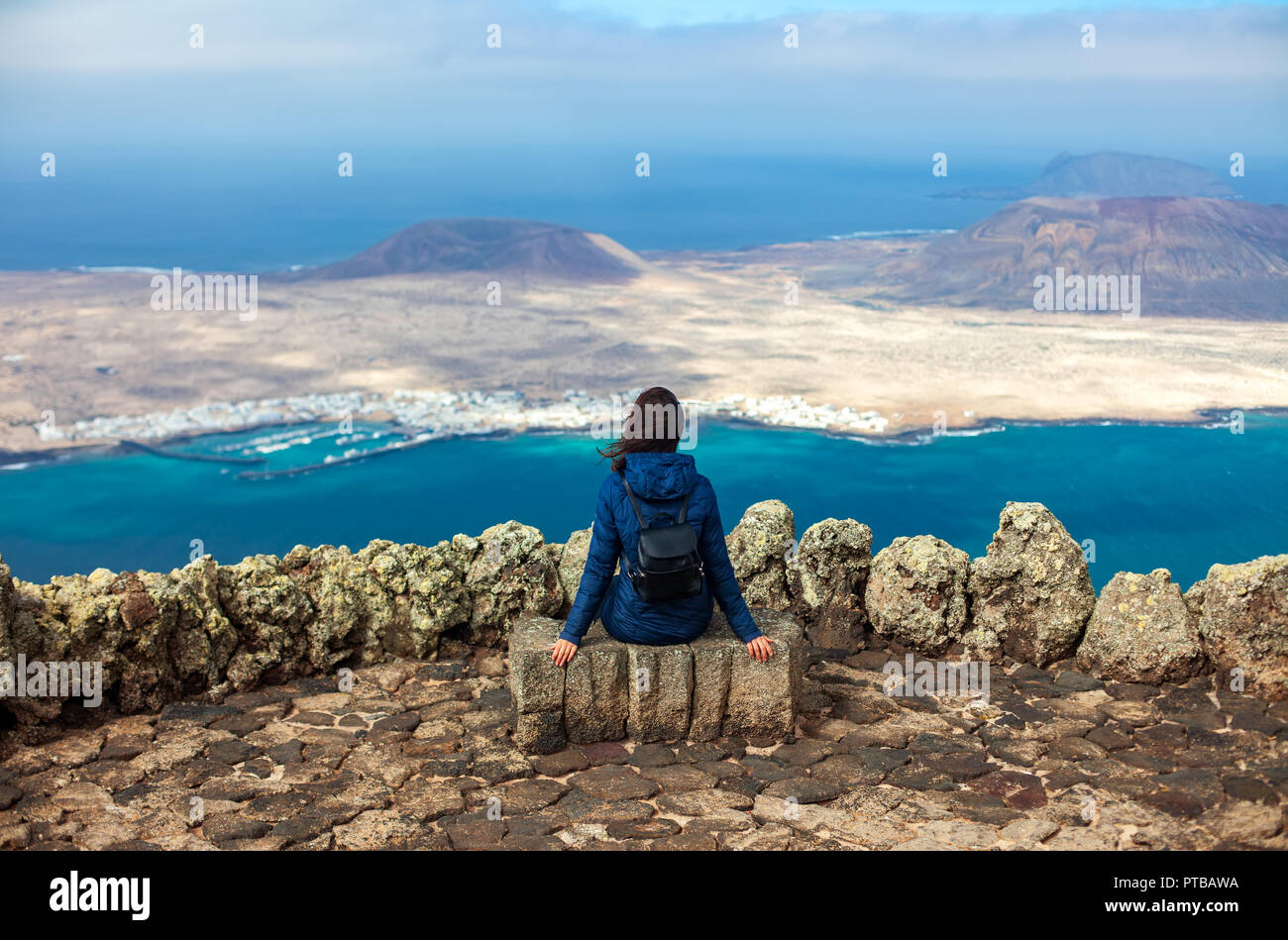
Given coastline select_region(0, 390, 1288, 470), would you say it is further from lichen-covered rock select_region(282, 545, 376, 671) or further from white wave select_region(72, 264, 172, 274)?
white wave select_region(72, 264, 172, 274)

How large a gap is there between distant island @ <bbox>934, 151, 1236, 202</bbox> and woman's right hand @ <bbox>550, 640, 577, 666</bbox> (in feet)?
315

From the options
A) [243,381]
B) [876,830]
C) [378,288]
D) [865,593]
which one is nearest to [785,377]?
[243,381]

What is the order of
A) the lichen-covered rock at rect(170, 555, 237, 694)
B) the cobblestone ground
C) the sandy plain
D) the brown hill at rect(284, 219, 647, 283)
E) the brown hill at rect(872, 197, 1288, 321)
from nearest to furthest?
the cobblestone ground, the lichen-covered rock at rect(170, 555, 237, 694), the sandy plain, the brown hill at rect(872, 197, 1288, 321), the brown hill at rect(284, 219, 647, 283)

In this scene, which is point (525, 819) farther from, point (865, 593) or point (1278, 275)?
point (1278, 275)

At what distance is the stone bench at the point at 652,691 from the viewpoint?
699 centimetres

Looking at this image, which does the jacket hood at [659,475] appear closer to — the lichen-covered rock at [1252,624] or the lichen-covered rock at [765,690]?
the lichen-covered rock at [765,690]

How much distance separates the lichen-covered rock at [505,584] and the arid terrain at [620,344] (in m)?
37.4

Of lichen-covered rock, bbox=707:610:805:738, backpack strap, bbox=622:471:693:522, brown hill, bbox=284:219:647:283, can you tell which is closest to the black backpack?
backpack strap, bbox=622:471:693:522

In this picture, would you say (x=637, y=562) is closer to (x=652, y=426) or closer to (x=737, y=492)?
(x=652, y=426)

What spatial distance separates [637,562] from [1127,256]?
6522 centimetres

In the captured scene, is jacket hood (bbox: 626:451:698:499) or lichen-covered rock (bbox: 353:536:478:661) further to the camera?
lichen-covered rock (bbox: 353:536:478:661)

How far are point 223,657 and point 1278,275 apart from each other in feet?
204

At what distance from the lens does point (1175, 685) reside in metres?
7.88

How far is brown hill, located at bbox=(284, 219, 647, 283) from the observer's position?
80312mm
